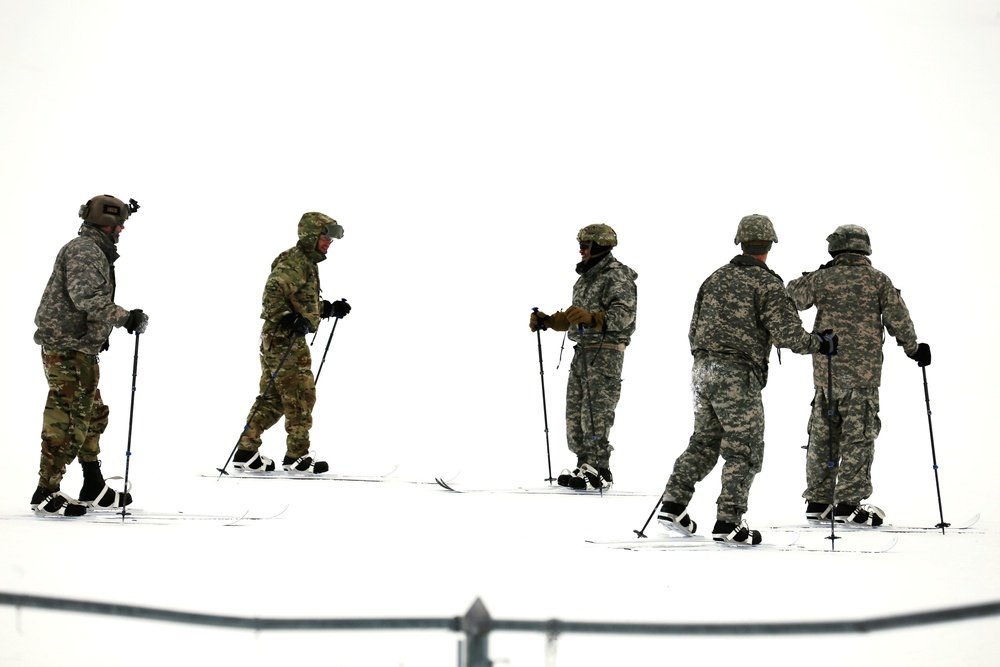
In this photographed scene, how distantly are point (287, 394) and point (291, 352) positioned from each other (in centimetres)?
37

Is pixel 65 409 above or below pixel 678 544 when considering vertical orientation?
above

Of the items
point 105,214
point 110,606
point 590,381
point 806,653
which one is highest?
point 105,214

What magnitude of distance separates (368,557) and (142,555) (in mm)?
1144

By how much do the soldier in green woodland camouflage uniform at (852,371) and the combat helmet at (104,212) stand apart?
482 centimetres

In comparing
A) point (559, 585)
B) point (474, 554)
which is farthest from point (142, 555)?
point (559, 585)

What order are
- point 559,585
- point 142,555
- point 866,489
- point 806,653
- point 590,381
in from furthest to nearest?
1. point 590,381
2. point 866,489
3. point 142,555
4. point 559,585
5. point 806,653

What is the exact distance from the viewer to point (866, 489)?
8.04m

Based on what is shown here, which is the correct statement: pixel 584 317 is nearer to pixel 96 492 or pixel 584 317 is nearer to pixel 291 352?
pixel 291 352

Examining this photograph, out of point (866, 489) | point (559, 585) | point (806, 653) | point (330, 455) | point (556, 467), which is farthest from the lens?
point (330, 455)

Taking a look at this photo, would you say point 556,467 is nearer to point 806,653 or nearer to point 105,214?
point 105,214

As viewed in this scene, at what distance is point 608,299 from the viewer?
9.42 metres

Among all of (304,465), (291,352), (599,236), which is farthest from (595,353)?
(304,465)

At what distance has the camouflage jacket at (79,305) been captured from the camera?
273 inches

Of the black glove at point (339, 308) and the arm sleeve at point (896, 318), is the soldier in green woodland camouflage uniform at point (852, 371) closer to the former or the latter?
the arm sleeve at point (896, 318)
